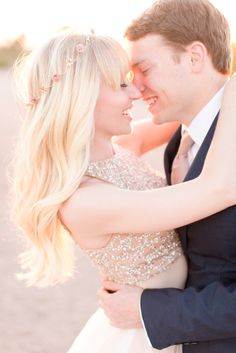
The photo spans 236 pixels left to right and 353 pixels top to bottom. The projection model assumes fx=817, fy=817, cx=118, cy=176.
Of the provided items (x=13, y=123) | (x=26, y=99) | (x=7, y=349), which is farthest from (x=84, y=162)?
(x=13, y=123)

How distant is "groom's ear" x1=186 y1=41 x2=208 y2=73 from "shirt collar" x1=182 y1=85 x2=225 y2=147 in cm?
13

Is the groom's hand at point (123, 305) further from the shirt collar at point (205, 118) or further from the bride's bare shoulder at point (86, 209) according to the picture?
the shirt collar at point (205, 118)

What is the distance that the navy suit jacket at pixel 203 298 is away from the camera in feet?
8.89

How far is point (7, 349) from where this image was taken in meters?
5.21

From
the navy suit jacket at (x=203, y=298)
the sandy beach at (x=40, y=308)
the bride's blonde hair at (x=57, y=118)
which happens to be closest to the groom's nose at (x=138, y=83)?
the bride's blonde hair at (x=57, y=118)

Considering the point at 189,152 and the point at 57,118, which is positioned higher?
the point at 57,118

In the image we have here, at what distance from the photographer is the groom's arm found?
8.86ft

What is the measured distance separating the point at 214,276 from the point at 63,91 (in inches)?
32.8

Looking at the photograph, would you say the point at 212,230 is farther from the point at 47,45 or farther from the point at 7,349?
the point at 7,349

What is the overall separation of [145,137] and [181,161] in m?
0.60

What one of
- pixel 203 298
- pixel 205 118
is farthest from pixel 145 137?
pixel 203 298

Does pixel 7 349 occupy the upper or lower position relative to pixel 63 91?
lower

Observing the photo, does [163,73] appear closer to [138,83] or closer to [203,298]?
[138,83]

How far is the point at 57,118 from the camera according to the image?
9.44 ft
